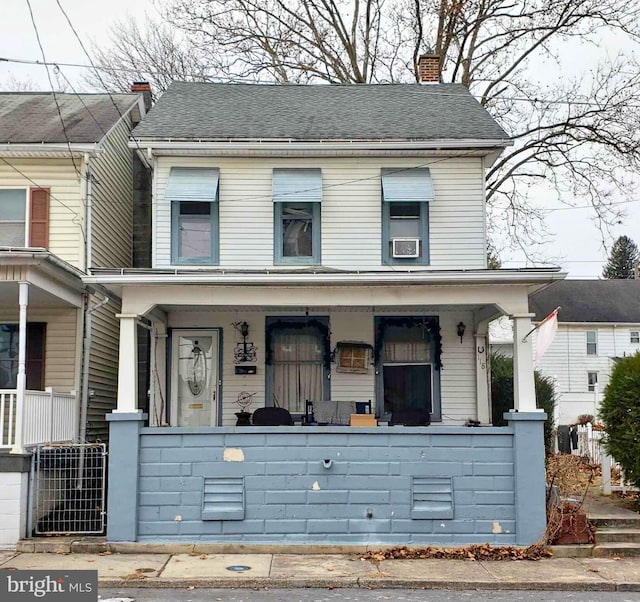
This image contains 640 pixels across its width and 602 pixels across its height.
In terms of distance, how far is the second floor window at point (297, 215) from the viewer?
13555 mm

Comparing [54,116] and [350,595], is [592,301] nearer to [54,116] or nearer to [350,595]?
[54,116]

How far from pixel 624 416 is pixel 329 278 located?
183 inches

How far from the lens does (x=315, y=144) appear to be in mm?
13656

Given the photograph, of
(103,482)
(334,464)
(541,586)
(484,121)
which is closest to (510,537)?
(541,586)

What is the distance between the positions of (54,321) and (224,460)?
4765mm

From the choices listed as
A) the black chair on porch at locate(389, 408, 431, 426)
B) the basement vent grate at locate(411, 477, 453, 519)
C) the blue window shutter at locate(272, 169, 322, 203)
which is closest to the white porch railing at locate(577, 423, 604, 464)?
the black chair on porch at locate(389, 408, 431, 426)

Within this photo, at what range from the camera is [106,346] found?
15297mm

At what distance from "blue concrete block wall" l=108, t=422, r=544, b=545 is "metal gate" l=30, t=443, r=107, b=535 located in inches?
27.3

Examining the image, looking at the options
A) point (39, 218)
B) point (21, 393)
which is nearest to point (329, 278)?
point (21, 393)

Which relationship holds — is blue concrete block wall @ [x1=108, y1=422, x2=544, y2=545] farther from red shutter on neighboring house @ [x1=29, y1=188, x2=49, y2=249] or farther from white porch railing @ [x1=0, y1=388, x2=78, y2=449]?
red shutter on neighboring house @ [x1=29, y1=188, x2=49, y2=249]

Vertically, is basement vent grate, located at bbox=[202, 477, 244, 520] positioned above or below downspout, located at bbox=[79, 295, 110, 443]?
below

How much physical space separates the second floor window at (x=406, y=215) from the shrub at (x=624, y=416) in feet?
11.8

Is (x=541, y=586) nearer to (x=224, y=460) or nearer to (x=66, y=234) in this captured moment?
(x=224, y=460)

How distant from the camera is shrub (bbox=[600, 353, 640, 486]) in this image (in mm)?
11406
